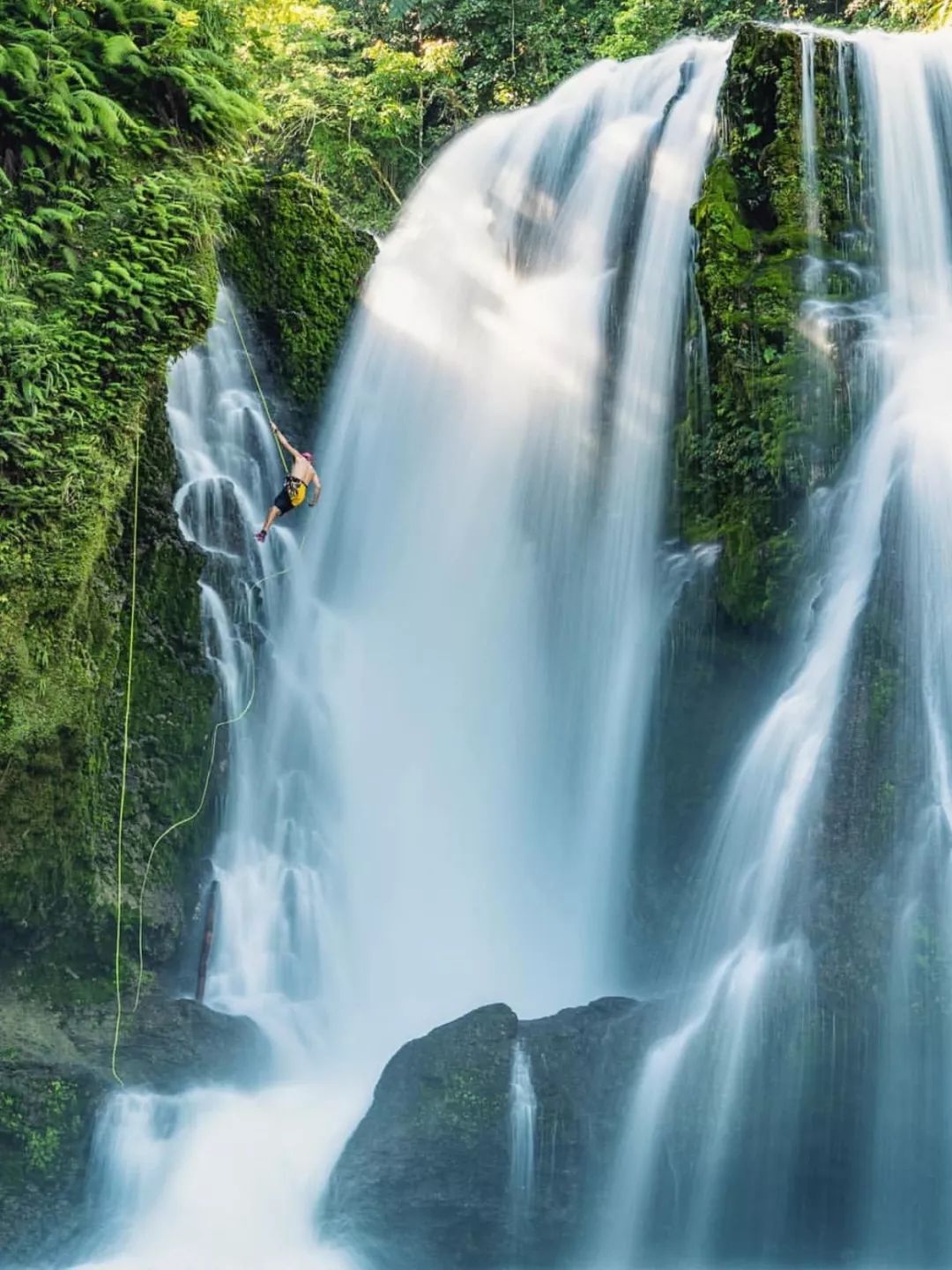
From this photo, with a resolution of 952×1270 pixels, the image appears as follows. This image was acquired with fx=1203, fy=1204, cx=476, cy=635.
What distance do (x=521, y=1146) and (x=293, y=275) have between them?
28.9 ft

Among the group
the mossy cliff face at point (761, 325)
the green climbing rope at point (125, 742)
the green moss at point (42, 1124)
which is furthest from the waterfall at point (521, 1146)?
the mossy cliff face at point (761, 325)

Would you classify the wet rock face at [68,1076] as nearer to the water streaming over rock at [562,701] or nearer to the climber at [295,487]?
the water streaming over rock at [562,701]

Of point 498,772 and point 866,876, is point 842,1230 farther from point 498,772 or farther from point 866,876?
point 498,772

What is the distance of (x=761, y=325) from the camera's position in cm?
1009

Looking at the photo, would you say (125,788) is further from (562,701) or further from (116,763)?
(562,701)

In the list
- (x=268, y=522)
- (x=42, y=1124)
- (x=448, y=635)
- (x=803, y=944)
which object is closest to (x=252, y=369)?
(x=268, y=522)

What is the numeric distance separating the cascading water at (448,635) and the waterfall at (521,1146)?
1.33 metres

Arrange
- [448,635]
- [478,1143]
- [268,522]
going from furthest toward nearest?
[448,635]
[268,522]
[478,1143]

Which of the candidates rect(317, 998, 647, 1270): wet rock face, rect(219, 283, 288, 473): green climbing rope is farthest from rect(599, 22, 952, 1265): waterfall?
rect(219, 283, 288, 473): green climbing rope

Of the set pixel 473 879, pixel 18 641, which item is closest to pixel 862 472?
pixel 473 879

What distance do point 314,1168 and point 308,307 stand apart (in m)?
8.36

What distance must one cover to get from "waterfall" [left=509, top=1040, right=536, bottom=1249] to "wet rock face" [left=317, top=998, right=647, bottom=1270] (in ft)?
0.09

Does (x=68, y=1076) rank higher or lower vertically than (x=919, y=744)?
lower

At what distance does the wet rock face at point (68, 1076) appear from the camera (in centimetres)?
802
